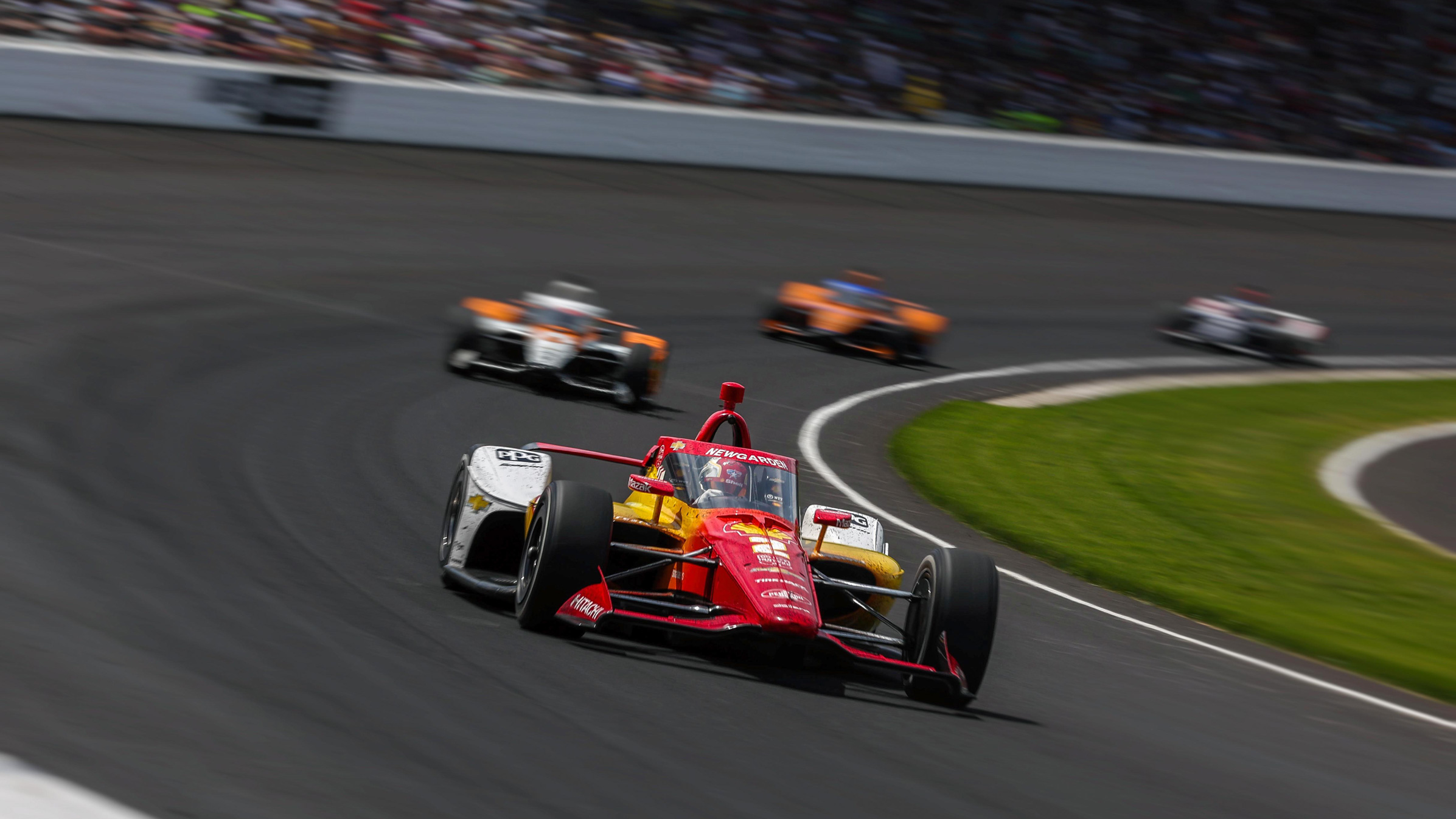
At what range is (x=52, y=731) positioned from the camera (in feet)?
17.4

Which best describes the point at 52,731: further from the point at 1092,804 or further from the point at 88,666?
the point at 1092,804

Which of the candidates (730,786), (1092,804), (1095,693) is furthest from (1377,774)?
(730,786)

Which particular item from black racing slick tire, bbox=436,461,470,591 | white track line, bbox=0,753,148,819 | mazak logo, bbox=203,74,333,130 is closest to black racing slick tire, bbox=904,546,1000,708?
black racing slick tire, bbox=436,461,470,591

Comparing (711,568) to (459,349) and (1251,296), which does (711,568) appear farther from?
(1251,296)

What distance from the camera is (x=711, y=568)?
8.06 meters

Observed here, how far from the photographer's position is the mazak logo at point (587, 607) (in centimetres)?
760

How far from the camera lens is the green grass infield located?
452 inches

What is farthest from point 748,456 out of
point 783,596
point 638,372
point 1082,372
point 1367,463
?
point 1082,372

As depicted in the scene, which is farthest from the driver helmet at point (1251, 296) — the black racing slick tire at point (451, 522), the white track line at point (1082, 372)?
Answer: the black racing slick tire at point (451, 522)

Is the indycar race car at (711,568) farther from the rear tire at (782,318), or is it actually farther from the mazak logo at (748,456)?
the rear tire at (782,318)

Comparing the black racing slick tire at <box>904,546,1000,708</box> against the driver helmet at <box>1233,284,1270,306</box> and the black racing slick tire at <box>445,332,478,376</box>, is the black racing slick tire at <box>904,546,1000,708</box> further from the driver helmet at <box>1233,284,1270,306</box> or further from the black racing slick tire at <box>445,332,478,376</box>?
the driver helmet at <box>1233,284,1270,306</box>

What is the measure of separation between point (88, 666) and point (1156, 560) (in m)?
9.23

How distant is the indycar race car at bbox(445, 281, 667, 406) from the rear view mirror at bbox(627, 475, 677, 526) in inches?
285

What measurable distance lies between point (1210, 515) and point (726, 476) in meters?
7.88
